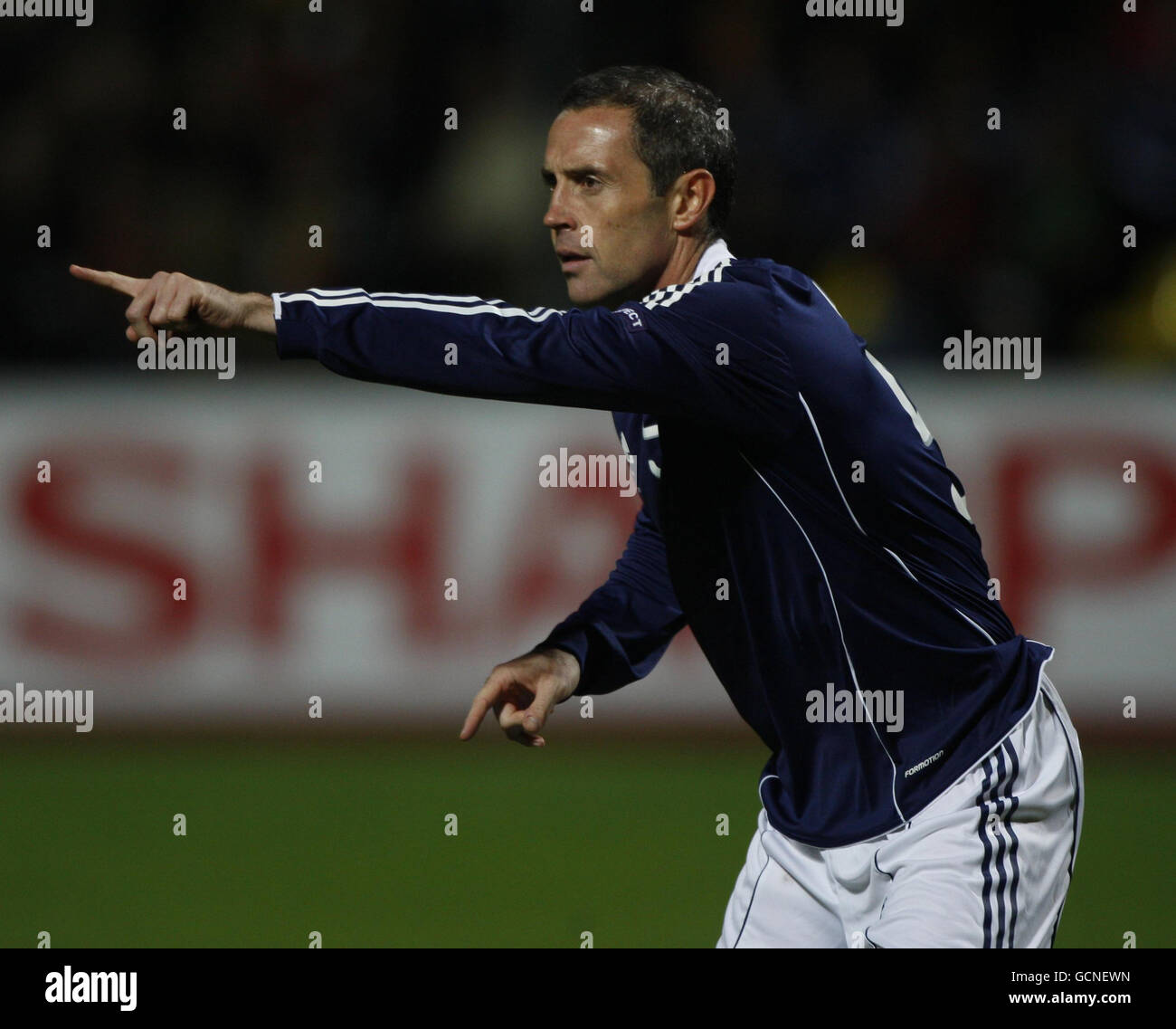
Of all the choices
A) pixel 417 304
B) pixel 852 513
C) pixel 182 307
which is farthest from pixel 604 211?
pixel 182 307

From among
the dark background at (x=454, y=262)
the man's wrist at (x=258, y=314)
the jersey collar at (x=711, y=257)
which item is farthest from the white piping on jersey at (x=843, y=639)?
the dark background at (x=454, y=262)

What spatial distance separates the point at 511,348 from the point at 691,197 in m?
0.85

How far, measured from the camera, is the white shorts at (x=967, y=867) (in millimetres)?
3035

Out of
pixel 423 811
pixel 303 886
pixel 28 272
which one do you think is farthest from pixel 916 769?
pixel 28 272

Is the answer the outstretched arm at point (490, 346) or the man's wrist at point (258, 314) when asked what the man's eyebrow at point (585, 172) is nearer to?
the outstretched arm at point (490, 346)

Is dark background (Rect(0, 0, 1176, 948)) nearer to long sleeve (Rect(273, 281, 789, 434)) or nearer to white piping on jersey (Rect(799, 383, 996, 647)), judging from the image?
white piping on jersey (Rect(799, 383, 996, 647))

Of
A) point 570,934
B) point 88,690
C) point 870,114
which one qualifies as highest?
point 870,114

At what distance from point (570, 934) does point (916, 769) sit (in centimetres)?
235

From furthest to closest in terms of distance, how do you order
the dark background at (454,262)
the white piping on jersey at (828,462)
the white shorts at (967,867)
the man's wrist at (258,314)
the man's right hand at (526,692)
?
the dark background at (454,262)
the man's right hand at (526,692)
the white piping on jersey at (828,462)
the white shorts at (967,867)
the man's wrist at (258,314)

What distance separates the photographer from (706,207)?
3.62 metres

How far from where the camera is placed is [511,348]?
292cm

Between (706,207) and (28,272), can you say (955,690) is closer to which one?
(706,207)

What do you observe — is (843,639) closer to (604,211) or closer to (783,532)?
(783,532)

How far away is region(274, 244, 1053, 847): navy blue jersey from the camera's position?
293 cm
